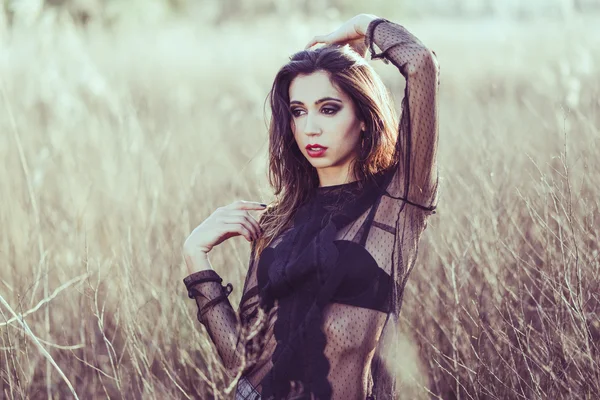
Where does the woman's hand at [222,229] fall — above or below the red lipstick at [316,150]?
below

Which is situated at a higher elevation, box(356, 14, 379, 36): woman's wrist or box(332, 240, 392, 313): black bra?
box(356, 14, 379, 36): woman's wrist

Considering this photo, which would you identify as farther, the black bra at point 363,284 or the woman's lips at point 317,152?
the woman's lips at point 317,152

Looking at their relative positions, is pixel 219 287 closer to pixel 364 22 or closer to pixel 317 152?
pixel 317 152

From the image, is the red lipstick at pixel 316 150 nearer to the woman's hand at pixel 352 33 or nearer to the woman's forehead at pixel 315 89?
the woman's forehead at pixel 315 89

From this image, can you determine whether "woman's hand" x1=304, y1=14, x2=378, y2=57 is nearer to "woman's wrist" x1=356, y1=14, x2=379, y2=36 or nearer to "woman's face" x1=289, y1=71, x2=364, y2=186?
"woman's wrist" x1=356, y1=14, x2=379, y2=36

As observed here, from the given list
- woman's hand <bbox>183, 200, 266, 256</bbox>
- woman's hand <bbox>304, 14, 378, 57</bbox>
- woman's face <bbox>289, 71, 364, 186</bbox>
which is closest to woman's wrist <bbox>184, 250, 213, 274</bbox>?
woman's hand <bbox>183, 200, 266, 256</bbox>

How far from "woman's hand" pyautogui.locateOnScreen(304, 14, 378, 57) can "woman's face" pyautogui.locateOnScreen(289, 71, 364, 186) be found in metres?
0.16

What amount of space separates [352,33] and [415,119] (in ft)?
1.30

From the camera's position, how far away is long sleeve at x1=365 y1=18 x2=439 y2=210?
1.77 meters

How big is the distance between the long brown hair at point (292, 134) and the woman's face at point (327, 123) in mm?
21

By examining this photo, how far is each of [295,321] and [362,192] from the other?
1.26 ft

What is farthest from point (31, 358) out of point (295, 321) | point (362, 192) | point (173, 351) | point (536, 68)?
point (536, 68)

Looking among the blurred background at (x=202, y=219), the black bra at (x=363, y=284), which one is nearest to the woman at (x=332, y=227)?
the black bra at (x=363, y=284)

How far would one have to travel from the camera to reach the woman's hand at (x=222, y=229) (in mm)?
1976
